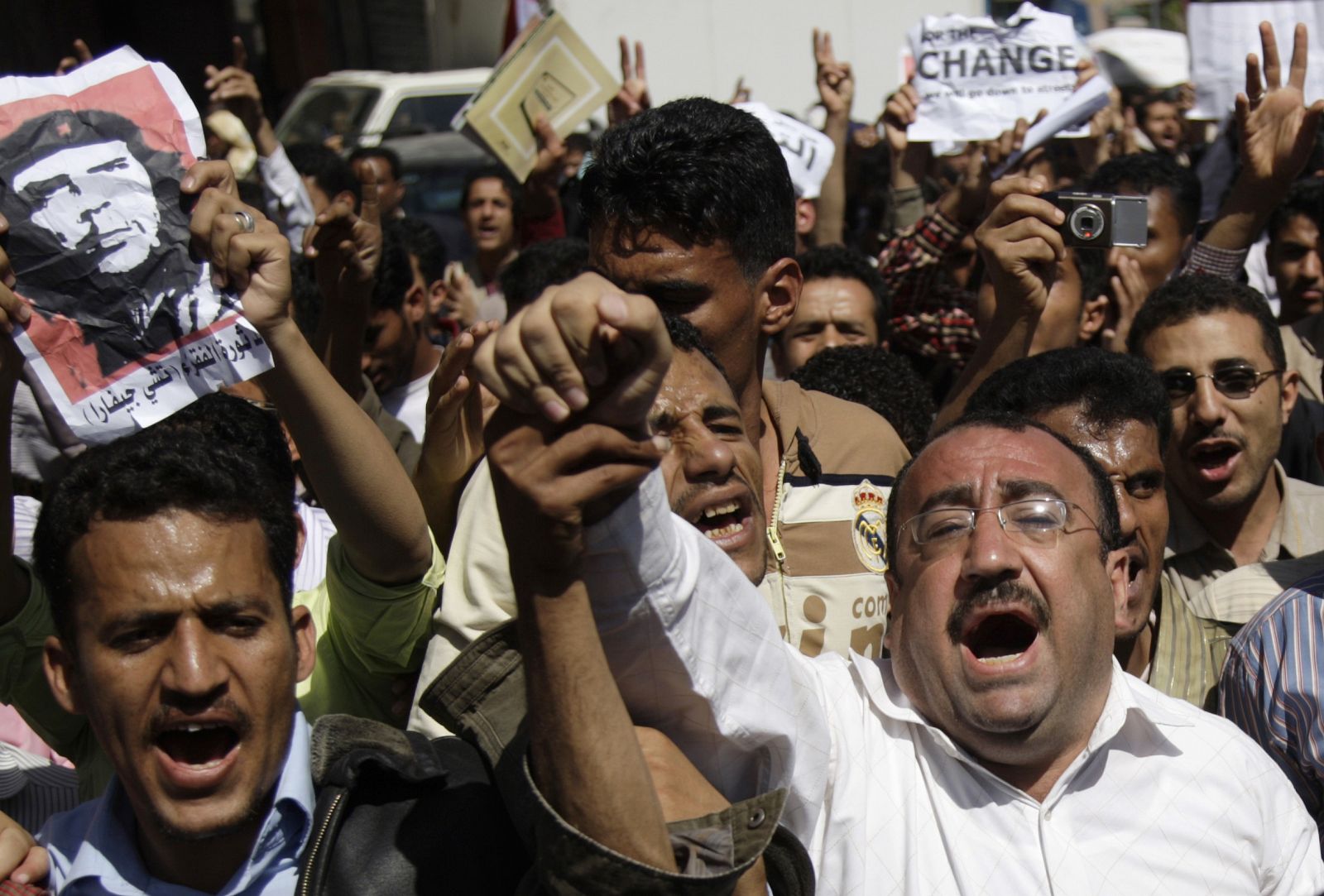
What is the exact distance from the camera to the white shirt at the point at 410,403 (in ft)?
15.0

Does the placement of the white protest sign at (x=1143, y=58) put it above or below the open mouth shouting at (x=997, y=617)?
below

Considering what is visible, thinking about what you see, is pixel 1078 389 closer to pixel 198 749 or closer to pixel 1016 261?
pixel 1016 261

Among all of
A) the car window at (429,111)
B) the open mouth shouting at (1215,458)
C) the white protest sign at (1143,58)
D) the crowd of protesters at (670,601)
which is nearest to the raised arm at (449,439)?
the crowd of protesters at (670,601)

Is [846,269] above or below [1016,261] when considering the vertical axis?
below

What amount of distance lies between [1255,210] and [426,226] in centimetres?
340

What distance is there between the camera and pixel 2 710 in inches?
121

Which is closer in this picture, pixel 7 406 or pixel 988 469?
pixel 7 406

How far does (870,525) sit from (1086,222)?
2.76 ft

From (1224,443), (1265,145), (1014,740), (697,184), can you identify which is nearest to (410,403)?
(697,184)

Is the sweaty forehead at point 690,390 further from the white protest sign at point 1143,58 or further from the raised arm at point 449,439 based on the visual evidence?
the white protest sign at point 1143,58

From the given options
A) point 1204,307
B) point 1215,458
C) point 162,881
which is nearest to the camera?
point 162,881

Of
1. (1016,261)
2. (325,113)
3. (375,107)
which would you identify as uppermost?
(1016,261)

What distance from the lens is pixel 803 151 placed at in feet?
18.0

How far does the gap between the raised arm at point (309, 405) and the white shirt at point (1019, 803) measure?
28.2 inches
